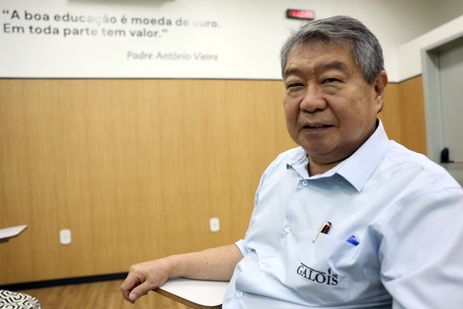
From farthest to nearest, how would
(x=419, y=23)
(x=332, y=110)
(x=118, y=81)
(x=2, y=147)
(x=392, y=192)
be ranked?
(x=419, y=23)
(x=118, y=81)
(x=2, y=147)
(x=332, y=110)
(x=392, y=192)

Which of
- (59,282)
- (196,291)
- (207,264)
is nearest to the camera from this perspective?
(196,291)

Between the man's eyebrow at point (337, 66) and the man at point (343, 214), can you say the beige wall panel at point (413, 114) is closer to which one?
the man at point (343, 214)

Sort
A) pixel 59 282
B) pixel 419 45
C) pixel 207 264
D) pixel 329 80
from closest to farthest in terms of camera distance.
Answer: pixel 329 80
pixel 207 264
pixel 59 282
pixel 419 45

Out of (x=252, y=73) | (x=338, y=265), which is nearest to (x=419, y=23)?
(x=252, y=73)

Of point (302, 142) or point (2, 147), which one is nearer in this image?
point (302, 142)

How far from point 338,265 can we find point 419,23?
4207 mm

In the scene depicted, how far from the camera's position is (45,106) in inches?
125

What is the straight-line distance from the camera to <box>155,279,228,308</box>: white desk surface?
0.94 m

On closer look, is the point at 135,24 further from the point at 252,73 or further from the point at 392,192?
the point at 392,192

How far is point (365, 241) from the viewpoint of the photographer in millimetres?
757

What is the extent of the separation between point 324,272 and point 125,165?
111 inches

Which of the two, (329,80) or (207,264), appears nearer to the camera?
(329,80)

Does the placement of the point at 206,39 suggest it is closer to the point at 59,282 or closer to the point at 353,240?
the point at 59,282

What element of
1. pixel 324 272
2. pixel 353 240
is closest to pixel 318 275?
pixel 324 272
